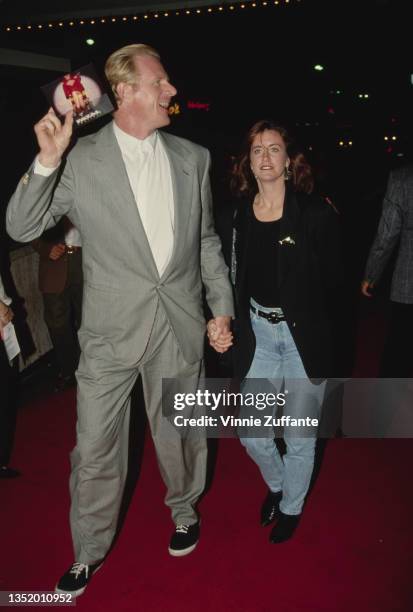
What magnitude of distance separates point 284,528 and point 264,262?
1.24 m

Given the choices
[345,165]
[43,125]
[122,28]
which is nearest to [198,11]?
[122,28]

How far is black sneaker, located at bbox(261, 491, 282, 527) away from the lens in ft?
8.18

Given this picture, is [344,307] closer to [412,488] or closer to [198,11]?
[412,488]

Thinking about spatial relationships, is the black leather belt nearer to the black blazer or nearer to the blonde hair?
the black blazer

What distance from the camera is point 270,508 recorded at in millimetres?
2521

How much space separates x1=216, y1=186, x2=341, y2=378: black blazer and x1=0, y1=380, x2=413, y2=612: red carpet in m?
0.82

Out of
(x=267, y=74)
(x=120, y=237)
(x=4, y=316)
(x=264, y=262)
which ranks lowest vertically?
(x=4, y=316)

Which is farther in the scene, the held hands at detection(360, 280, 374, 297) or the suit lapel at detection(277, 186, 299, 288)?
the held hands at detection(360, 280, 374, 297)

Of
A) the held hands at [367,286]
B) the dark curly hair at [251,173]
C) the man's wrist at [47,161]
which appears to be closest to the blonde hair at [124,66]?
the man's wrist at [47,161]

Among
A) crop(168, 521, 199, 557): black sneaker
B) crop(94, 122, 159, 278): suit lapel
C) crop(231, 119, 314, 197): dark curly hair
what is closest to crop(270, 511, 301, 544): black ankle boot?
crop(168, 521, 199, 557): black sneaker

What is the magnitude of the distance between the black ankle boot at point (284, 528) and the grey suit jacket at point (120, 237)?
911mm

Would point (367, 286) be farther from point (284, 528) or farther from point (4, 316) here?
point (4, 316)

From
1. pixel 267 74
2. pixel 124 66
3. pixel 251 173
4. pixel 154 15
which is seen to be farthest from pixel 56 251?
pixel 267 74

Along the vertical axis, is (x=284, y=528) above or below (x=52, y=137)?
below
